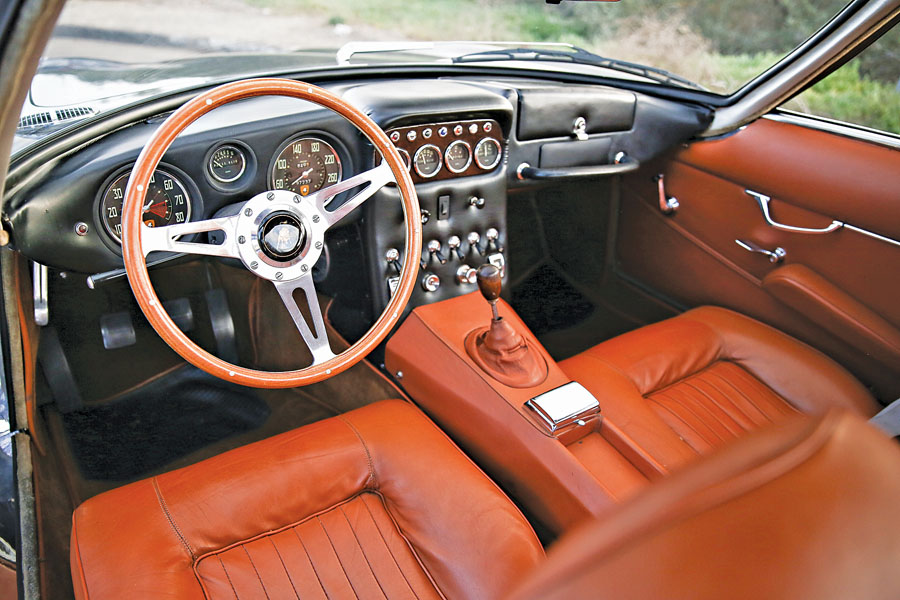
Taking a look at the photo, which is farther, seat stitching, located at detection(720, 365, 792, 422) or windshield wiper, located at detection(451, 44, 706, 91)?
windshield wiper, located at detection(451, 44, 706, 91)

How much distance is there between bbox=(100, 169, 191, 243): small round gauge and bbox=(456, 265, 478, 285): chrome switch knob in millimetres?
778

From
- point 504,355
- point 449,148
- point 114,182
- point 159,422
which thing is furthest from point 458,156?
point 159,422

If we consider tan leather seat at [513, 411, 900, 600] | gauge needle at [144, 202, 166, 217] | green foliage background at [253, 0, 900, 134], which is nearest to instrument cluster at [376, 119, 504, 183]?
green foliage background at [253, 0, 900, 134]

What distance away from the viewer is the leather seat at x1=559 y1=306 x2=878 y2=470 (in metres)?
1.54

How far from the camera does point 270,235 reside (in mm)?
1380

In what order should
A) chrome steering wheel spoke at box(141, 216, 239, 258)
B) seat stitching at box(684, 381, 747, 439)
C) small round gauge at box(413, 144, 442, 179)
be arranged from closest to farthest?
chrome steering wheel spoke at box(141, 216, 239, 258)
seat stitching at box(684, 381, 747, 439)
small round gauge at box(413, 144, 442, 179)

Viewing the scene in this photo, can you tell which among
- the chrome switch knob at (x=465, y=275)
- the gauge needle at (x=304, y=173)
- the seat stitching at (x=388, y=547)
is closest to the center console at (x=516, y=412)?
the chrome switch knob at (x=465, y=275)

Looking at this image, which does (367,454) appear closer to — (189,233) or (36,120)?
(189,233)

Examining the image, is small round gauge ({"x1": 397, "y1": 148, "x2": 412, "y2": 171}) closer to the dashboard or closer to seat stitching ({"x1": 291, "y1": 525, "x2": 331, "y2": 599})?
the dashboard

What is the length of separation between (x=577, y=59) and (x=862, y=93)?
92 cm

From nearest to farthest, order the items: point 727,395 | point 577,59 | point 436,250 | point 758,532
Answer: point 758,532 → point 727,395 → point 436,250 → point 577,59

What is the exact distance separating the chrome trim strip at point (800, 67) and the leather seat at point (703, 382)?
29.4 inches

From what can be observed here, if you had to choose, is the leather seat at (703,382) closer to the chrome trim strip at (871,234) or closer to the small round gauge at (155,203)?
the chrome trim strip at (871,234)

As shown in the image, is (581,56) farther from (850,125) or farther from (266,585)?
(266,585)
